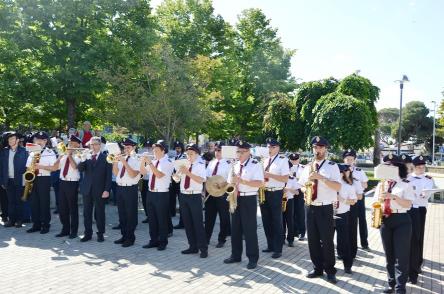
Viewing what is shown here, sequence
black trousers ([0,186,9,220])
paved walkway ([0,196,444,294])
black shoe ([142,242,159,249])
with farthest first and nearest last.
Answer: black trousers ([0,186,9,220]) → black shoe ([142,242,159,249]) → paved walkway ([0,196,444,294])

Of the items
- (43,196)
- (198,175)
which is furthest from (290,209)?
(43,196)

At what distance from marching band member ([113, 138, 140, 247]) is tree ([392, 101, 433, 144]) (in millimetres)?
68627

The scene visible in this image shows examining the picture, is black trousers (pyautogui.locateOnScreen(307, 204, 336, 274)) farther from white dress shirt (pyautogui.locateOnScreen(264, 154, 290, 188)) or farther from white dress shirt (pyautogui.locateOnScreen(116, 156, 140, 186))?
white dress shirt (pyautogui.locateOnScreen(116, 156, 140, 186))

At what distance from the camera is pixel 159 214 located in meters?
8.96

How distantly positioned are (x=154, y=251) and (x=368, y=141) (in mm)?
20602

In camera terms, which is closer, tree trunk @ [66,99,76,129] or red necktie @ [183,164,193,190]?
red necktie @ [183,164,193,190]

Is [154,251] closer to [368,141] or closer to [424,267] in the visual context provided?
[424,267]

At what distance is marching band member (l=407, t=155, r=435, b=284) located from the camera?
7.18 meters

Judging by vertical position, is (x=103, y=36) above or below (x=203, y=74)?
above

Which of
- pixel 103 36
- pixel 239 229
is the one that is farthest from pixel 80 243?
pixel 103 36

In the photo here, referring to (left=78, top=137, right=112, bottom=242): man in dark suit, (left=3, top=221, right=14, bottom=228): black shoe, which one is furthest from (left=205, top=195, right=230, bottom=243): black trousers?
(left=3, top=221, right=14, bottom=228): black shoe

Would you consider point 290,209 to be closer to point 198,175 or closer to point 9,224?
point 198,175

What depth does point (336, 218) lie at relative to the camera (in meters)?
7.93

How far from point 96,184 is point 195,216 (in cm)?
240
